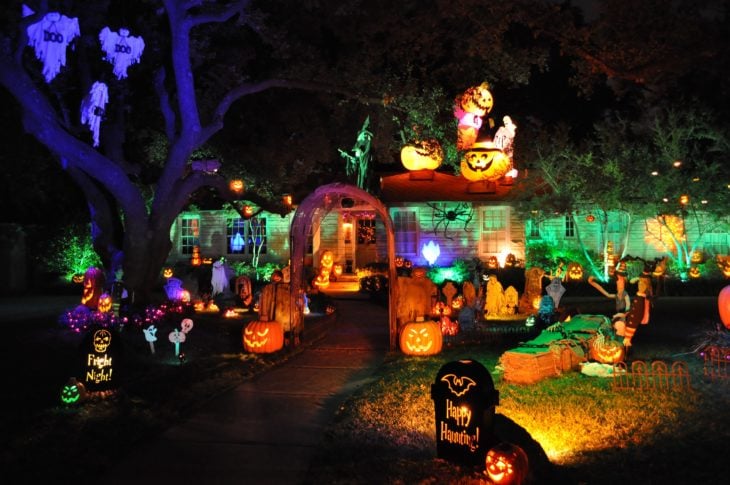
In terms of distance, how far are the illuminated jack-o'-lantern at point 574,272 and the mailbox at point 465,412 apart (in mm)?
17131

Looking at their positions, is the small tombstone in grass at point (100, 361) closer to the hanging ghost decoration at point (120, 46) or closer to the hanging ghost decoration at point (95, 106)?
the hanging ghost decoration at point (95, 106)

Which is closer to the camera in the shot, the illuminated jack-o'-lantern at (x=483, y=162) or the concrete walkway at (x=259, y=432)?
the concrete walkway at (x=259, y=432)

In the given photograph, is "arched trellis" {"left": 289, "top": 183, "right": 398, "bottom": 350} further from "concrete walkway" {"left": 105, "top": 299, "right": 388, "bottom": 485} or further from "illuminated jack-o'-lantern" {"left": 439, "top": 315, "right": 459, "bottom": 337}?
"illuminated jack-o'-lantern" {"left": 439, "top": 315, "right": 459, "bottom": 337}

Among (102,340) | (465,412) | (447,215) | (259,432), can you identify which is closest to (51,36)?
(102,340)

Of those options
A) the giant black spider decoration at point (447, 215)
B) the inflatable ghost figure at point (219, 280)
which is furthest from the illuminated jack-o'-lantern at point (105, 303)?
the giant black spider decoration at point (447, 215)

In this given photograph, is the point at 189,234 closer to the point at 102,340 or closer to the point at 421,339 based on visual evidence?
the point at 421,339

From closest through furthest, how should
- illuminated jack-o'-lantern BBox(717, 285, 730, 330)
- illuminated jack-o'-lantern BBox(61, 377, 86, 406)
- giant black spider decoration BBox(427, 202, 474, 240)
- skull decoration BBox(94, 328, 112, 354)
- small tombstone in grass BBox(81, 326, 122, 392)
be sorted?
illuminated jack-o'-lantern BBox(61, 377, 86, 406) < small tombstone in grass BBox(81, 326, 122, 392) < skull decoration BBox(94, 328, 112, 354) < illuminated jack-o'-lantern BBox(717, 285, 730, 330) < giant black spider decoration BBox(427, 202, 474, 240)

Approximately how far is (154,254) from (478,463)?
990 cm

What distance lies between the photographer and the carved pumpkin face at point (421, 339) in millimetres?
10656

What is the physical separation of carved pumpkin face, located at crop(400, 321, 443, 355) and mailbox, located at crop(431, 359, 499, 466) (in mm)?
5088

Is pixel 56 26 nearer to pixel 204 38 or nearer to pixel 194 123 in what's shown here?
pixel 194 123

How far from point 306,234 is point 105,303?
14.5 ft

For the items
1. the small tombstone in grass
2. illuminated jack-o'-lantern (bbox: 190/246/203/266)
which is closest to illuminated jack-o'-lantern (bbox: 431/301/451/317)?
the small tombstone in grass

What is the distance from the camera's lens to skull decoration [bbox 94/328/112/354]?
8062 mm
